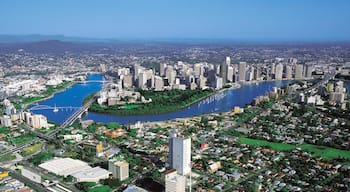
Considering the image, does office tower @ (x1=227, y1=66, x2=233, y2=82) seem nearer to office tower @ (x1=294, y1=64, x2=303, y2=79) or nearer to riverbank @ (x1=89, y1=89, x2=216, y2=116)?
riverbank @ (x1=89, y1=89, x2=216, y2=116)

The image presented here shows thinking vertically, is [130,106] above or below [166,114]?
above

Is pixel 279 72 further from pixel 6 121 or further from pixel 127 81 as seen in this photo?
pixel 6 121

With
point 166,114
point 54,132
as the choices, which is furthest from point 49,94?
point 166,114

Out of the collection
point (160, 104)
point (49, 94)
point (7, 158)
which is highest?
point (160, 104)

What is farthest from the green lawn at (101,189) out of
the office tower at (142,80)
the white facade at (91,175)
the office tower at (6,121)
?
the office tower at (142,80)

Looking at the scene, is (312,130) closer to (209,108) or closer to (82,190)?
(209,108)

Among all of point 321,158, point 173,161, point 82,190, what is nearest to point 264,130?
point 321,158
